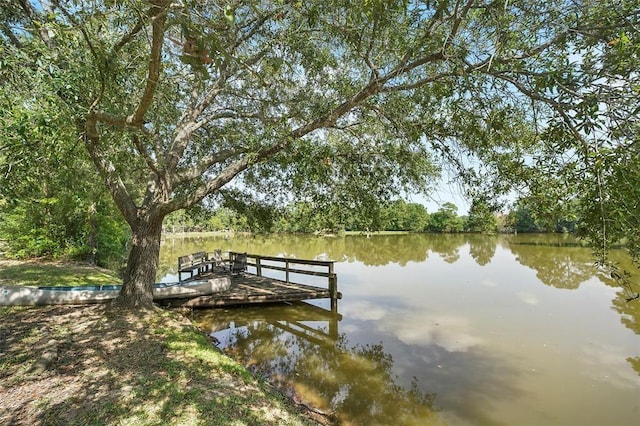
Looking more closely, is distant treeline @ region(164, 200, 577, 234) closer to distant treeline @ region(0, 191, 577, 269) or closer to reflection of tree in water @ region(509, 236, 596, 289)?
distant treeline @ region(0, 191, 577, 269)

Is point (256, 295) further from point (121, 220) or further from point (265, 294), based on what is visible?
point (121, 220)

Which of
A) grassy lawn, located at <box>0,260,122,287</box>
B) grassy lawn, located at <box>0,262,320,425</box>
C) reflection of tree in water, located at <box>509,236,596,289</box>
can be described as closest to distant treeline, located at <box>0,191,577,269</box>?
grassy lawn, located at <box>0,260,122,287</box>

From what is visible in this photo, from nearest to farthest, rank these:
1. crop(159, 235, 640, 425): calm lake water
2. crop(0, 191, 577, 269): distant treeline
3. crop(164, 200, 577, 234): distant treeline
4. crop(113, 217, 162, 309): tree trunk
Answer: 1. crop(159, 235, 640, 425): calm lake water
2. crop(164, 200, 577, 234): distant treeline
3. crop(0, 191, 577, 269): distant treeline
4. crop(113, 217, 162, 309): tree trunk

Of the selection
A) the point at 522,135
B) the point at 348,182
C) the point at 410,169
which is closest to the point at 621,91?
the point at 522,135

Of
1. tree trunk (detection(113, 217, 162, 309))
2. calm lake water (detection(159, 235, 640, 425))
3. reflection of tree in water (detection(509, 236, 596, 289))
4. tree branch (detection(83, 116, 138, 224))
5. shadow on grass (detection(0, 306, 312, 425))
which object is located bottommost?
calm lake water (detection(159, 235, 640, 425))

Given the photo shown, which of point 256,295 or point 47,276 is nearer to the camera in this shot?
point 256,295

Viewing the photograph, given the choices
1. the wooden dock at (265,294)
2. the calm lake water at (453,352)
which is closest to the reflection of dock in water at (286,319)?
the calm lake water at (453,352)

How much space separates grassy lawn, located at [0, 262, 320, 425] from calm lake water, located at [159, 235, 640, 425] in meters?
1.22

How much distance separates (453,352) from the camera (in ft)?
22.2

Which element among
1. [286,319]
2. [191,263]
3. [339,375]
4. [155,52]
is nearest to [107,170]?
[155,52]

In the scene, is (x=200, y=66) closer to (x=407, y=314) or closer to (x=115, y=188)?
(x=115, y=188)

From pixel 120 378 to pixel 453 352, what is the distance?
6085mm

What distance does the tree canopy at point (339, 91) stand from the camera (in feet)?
8.29

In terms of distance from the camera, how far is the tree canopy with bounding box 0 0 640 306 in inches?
99.5
